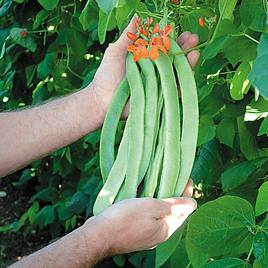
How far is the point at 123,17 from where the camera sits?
1339 mm

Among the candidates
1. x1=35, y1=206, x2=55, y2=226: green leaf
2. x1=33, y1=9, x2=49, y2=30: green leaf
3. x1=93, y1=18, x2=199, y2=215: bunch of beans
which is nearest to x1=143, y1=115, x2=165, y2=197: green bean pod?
x1=93, y1=18, x2=199, y2=215: bunch of beans

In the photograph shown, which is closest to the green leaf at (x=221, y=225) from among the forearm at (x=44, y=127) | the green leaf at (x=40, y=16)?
the forearm at (x=44, y=127)

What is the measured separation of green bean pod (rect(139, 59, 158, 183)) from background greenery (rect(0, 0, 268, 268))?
102 millimetres

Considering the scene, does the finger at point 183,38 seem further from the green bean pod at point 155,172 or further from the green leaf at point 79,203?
the green leaf at point 79,203

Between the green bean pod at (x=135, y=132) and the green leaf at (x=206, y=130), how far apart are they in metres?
→ 0.21

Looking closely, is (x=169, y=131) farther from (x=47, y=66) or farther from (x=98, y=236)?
(x=47, y=66)

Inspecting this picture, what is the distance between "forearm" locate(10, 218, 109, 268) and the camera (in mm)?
1104

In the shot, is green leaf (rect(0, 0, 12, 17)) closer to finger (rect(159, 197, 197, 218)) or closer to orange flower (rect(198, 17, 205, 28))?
orange flower (rect(198, 17, 205, 28))

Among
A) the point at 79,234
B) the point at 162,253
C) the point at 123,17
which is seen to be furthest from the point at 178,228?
the point at 123,17

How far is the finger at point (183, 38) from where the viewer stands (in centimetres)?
127

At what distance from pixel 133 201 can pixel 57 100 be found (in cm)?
43

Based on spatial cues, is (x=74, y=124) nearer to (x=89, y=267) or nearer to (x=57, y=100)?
(x=57, y=100)

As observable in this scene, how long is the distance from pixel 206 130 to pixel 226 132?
50mm

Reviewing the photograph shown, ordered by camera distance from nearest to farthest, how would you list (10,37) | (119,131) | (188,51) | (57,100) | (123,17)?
(188,51), (123,17), (57,100), (119,131), (10,37)
